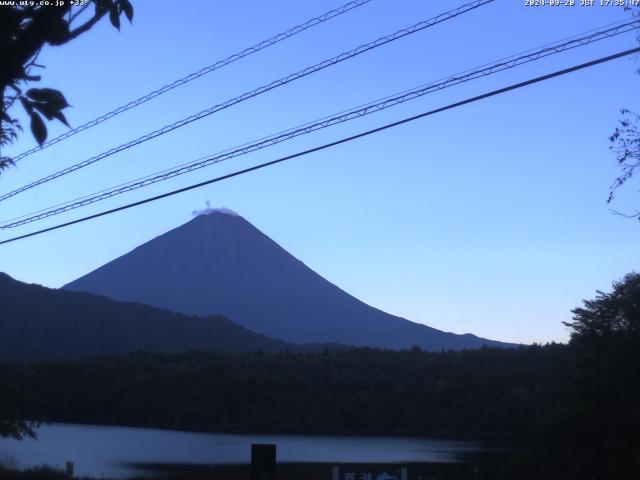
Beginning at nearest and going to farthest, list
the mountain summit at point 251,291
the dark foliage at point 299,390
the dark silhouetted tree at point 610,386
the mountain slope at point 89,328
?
1. the dark silhouetted tree at point 610,386
2. the dark foliage at point 299,390
3. the mountain slope at point 89,328
4. the mountain summit at point 251,291

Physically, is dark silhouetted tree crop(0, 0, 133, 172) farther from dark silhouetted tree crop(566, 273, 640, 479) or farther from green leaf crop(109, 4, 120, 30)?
dark silhouetted tree crop(566, 273, 640, 479)

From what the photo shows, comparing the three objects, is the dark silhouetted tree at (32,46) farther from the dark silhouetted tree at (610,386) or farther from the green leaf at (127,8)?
the dark silhouetted tree at (610,386)

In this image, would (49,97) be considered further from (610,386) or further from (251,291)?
(251,291)

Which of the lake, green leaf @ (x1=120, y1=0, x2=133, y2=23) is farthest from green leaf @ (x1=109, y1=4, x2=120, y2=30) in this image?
the lake

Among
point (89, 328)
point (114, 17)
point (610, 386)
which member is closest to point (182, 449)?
point (610, 386)

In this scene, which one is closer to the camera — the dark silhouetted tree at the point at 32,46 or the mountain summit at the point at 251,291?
the dark silhouetted tree at the point at 32,46

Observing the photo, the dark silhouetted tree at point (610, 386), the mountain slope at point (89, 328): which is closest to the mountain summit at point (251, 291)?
the mountain slope at point (89, 328)
